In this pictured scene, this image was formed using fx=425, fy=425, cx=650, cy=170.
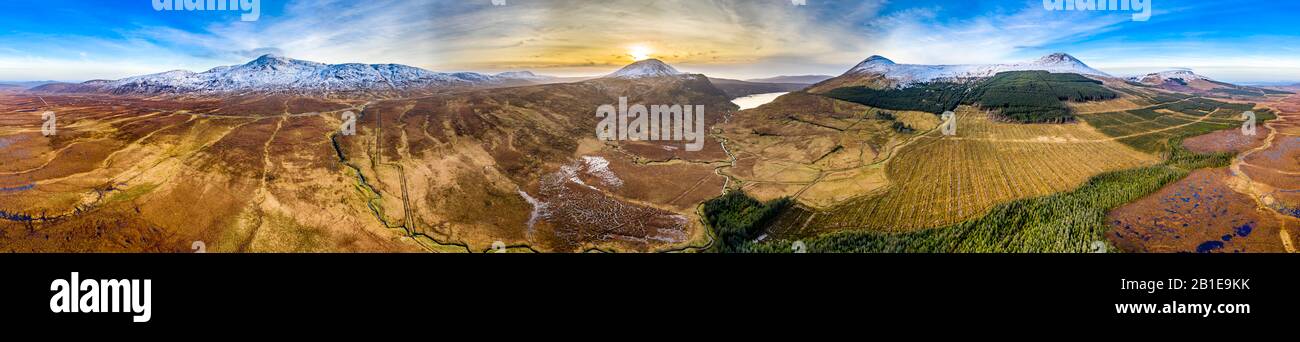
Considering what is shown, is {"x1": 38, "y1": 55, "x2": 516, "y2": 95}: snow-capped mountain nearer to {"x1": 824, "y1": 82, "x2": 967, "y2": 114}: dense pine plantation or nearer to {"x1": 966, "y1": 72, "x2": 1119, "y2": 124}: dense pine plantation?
{"x1": 824, "y1": 82, "x2": 967, "y2": 114}: dense pine plantation

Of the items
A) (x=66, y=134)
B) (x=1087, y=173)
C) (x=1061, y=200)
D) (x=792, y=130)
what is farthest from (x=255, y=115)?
(x=1087, y=173)

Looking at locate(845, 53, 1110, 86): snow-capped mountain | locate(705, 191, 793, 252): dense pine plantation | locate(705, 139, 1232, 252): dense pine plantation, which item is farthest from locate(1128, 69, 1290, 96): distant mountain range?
locate(705, 191, 793, 252): dense pine plantation

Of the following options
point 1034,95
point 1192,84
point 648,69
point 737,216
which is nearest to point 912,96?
point 1034,95

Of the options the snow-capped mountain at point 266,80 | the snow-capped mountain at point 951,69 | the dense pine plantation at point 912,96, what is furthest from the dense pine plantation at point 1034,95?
the snow-capped mountain at point 266,80

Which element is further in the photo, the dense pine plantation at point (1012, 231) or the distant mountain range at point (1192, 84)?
the distant mountain range at point (1192, 84)

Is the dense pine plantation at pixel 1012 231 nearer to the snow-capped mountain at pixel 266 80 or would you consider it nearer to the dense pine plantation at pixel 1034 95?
the dense pine plantation at pixel 1034 95

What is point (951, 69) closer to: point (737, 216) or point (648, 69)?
point (648, 69)

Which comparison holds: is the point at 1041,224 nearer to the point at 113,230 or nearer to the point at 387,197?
the point at 387,197
